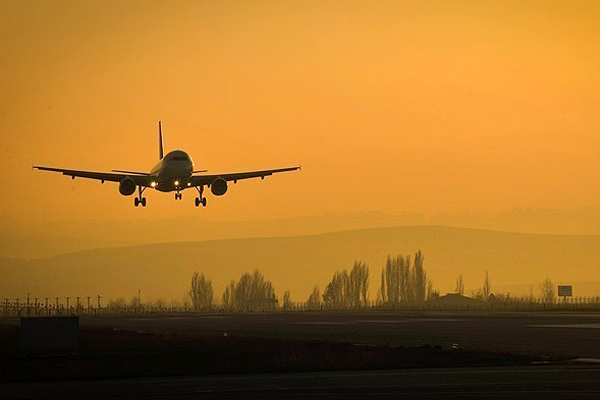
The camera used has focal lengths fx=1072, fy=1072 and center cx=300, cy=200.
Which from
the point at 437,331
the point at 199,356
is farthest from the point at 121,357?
the point at 437,331

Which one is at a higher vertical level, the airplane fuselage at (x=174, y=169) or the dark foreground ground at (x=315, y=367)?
the airplane fuselage at (x=174, y=169)

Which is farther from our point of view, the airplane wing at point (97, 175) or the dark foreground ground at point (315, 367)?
the airplane wing at point (97, 175)

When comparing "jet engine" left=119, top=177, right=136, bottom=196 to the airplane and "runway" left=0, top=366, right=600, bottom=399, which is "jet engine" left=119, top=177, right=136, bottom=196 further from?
"runway" left=0, top=366, right=600, bottom=399

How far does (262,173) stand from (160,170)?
17.6 m

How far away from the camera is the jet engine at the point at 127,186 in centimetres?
10125

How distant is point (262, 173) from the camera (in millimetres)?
111188

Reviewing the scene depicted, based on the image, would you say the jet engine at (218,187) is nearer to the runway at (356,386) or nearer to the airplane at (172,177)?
the airplane at (172,177)

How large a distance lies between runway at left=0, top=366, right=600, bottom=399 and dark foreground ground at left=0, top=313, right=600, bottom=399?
1.5 inches

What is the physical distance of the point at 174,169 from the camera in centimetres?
9425

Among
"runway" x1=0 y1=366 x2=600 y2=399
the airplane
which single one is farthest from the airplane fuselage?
"runway" x1=0 y1=366 x2=600 y2=399

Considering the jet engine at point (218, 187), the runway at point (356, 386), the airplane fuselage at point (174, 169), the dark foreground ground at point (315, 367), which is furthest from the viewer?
the jet engine at point (218, 187)

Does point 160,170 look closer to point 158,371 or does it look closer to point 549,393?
point 158,371

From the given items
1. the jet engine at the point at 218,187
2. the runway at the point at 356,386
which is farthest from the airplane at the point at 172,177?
the runway at the point at 356,386

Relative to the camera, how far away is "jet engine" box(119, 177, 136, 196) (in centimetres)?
10125
